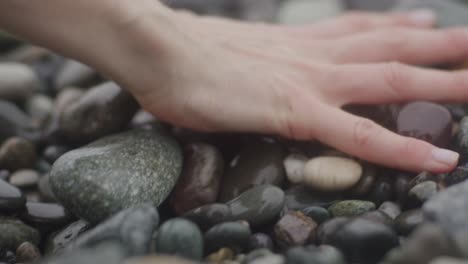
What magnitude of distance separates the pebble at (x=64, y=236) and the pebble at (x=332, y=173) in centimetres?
91

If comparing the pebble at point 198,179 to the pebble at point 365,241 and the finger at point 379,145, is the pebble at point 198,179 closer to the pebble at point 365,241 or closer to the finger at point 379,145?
the finger at point 379,145

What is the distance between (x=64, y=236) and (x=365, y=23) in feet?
7.67

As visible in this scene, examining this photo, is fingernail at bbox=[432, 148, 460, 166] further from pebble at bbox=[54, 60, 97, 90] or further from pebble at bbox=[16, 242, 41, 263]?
pebble at bbox=[54, 60, 97, 90]

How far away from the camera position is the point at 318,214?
2.22 m

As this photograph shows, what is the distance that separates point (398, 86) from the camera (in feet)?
8.99

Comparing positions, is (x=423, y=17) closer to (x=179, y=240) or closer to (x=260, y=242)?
(x=260, y=242)

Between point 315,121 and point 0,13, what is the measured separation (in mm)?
1351

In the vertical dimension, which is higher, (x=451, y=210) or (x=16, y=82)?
(x=451, y=210)

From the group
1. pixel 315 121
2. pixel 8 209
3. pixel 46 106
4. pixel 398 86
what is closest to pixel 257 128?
pixel 315 121

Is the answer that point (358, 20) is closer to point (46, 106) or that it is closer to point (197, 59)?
point (197, 59)

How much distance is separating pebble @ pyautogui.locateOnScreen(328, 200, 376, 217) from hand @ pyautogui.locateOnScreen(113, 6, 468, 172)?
9.8 inches

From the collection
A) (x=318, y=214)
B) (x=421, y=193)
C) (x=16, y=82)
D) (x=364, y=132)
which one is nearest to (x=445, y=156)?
(x=421, y=193)

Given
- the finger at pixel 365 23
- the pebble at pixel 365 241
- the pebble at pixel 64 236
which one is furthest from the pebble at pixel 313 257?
the finger at pixel 365 23

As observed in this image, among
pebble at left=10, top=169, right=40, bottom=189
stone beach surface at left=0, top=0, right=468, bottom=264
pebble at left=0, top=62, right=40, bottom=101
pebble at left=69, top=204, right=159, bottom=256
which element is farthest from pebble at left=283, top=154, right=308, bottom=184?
pebble at left=0, top=62, right=40, bottom=101
